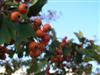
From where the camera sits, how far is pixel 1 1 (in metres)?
1.62

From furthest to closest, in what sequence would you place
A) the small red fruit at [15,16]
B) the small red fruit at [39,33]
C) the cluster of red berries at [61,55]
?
1. the cluster of red berries at [61,55]
2. the small red fruit at [39,33]
3. the small red fruit at [15,16]

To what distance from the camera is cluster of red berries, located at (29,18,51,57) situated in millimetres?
1647

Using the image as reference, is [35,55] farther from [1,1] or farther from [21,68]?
[21,68]

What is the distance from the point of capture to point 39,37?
1672 millimetres

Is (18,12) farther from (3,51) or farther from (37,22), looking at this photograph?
(3,51)

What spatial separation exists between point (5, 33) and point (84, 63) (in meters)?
1.04

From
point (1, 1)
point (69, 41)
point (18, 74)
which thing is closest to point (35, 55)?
point (1, 1)

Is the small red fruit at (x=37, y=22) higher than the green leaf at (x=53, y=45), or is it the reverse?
the small red fruit at (x=37, y=22)

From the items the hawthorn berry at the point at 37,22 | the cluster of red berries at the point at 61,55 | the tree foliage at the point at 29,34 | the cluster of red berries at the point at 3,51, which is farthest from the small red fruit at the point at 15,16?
the cluster of red berries at the point at 61,55

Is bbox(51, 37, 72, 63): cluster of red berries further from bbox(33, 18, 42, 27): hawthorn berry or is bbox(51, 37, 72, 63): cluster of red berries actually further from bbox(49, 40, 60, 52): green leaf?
bbox(33, 18, 42, 27): hawthorn berry

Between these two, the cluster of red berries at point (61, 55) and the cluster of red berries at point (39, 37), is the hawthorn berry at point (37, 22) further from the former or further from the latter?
the cluster of red berries at point (61, 55)

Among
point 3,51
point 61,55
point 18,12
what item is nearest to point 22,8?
point 18,12

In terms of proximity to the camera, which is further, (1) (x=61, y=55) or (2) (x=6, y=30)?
(1) (x=61, y=55)

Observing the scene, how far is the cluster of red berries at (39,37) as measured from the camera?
1.65 meters
